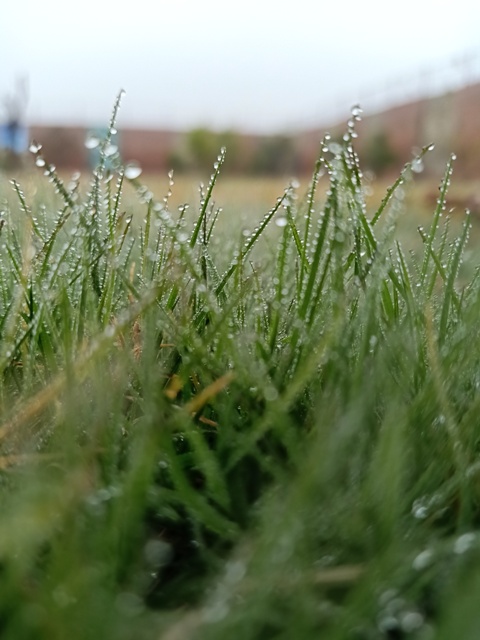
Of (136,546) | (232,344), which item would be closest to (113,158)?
(232,344)

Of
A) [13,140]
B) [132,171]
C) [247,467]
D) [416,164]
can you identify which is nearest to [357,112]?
[416,164]

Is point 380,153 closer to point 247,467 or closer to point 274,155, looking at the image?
point 274,155

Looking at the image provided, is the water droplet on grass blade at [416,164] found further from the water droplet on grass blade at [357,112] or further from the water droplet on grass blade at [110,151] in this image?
the water droplet on grass blade at [110,151]

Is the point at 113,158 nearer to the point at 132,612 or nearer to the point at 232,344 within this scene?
the point at 232,344

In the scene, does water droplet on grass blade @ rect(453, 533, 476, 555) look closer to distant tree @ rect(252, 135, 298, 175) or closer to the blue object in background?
the blue object in background

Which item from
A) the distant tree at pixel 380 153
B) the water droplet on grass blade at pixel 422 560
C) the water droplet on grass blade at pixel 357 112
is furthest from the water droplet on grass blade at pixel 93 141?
the distant tree at pixel 380 153

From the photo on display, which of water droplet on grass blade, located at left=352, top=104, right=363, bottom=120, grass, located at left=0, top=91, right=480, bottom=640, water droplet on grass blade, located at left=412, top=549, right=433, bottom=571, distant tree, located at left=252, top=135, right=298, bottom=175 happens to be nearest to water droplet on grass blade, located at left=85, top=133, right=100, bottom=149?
grass, located at left=0, top=91, right=480, bottom=640
